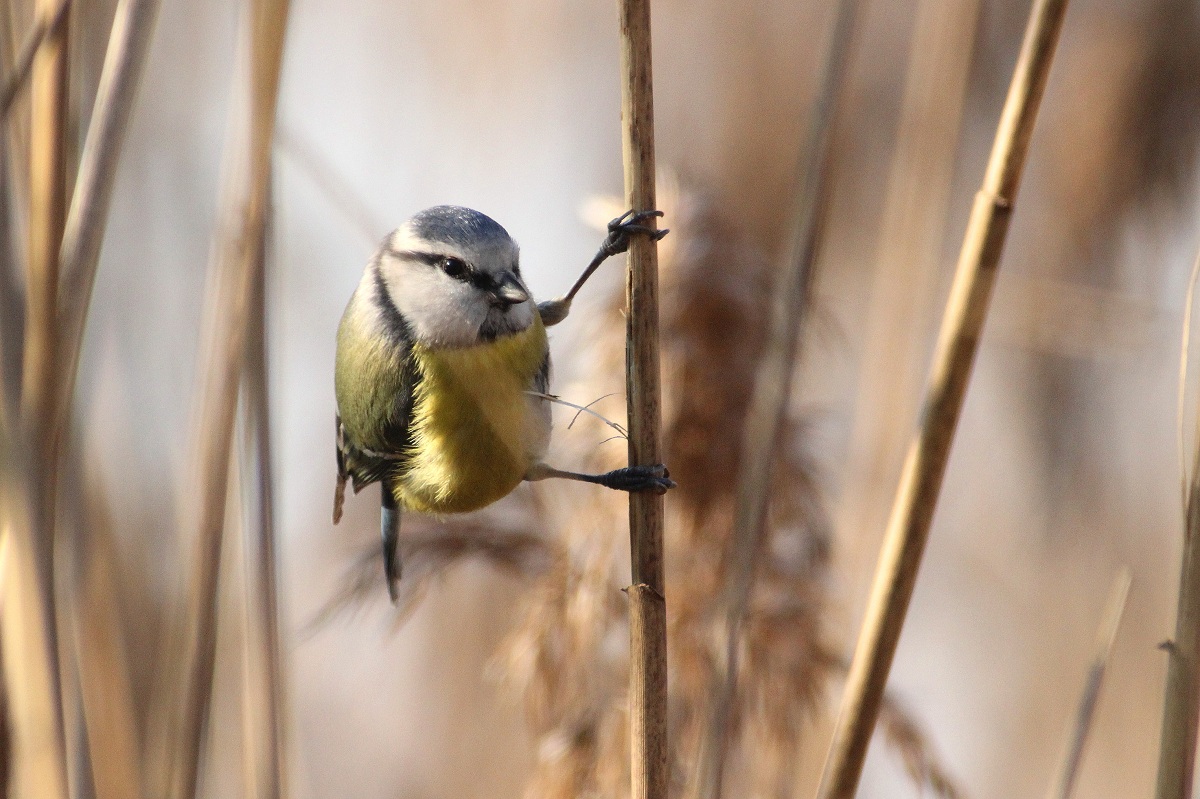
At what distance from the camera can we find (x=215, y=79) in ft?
6.04

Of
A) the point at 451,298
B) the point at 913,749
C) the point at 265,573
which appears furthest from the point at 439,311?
the point at 913,749

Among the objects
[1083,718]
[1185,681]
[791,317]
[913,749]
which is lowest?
[913,749]

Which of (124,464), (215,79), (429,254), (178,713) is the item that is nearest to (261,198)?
(429,254)

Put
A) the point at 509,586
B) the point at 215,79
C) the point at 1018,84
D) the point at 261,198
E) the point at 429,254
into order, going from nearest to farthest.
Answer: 1. the point at 1018,84
2. the point at 261,198
3. the point at 429,254
4. the point at 215,79
5. the point at 509,586

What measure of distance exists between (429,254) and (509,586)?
1.02 meters

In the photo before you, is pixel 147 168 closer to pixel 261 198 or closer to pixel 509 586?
pixel 261 198

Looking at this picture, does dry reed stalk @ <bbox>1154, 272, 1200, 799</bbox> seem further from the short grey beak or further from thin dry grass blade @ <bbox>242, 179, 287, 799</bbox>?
thin dry grass blade @ <bbox>242, 179, 287, 799</bbox>

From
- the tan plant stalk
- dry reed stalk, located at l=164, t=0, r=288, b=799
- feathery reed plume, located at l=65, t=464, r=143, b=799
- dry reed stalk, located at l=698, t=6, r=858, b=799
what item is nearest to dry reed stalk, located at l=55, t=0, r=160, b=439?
the tan plant stalk

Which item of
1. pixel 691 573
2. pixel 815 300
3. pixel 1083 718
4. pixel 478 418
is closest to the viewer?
pixel 1083 718

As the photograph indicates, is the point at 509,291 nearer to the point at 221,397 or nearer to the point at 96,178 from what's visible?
the point at 221,397

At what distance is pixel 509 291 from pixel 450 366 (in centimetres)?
14

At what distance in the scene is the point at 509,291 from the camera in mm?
1121

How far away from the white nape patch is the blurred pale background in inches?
11.2

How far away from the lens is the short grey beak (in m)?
1.11
